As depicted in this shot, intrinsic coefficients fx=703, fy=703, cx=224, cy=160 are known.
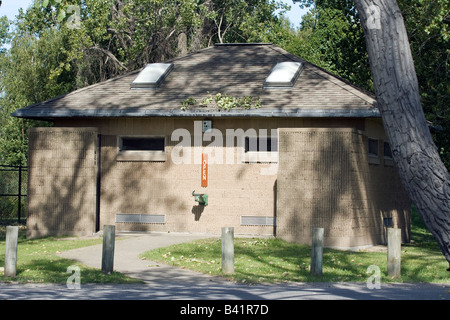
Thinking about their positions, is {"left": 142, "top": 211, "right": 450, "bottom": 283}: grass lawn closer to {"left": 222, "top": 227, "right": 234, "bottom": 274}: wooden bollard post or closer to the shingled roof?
{"left": 222, "top": 227, "right": 234, "bottom": 274}: wooden bollard post

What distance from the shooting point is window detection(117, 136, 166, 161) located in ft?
67.3

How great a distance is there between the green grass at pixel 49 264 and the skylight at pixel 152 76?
530cm

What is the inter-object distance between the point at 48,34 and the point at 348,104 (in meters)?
23.0

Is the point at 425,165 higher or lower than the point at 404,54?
lower

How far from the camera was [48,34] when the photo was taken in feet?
124

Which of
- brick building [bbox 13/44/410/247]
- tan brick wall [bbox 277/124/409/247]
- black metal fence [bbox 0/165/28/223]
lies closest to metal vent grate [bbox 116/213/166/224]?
brick building [bbox 13/44/410/247]

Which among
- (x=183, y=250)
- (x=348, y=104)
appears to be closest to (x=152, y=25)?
(x=348, y=104)

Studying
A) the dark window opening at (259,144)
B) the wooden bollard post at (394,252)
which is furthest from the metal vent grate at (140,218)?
the wooden bollard post at (394,252)

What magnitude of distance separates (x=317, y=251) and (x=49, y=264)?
525 cm

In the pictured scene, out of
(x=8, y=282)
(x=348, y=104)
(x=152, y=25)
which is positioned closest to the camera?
(x=8, y=282)

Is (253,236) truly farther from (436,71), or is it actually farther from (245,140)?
(436,71)

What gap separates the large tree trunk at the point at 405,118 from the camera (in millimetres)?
5309

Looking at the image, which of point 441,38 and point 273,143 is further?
point 441,38

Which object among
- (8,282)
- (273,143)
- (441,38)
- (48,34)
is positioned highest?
(48,34)
